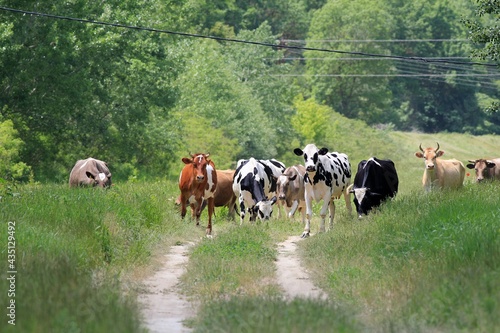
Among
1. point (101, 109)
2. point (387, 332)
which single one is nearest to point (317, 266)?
point (387, 332)

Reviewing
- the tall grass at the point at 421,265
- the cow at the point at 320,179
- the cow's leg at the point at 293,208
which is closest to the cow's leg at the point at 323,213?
the cow at the point at 320,179

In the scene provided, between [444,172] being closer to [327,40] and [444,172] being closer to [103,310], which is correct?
[103,310]

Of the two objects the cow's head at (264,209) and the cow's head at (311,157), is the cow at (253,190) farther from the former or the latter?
the cow's head at (311,157)

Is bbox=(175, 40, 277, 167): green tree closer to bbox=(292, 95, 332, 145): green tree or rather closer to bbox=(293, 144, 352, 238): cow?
bbox=(292, 95, 332, 145): green tree

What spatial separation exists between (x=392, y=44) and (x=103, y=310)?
112362 millimetres

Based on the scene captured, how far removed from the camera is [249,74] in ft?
277

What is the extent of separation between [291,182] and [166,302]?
46.5 feet

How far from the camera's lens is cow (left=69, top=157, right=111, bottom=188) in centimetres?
2608

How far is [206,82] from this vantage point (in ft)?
212

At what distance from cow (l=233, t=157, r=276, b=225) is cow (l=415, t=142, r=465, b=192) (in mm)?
4268

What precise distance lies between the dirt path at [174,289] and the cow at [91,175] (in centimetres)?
604

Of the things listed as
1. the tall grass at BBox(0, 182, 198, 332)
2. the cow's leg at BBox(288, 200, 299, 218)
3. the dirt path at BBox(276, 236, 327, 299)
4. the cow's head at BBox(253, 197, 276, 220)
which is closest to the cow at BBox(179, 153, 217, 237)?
the tall grass at BBox(0, 182, 198, 332)

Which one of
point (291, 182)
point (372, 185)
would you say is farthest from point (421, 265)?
point (291, 182)

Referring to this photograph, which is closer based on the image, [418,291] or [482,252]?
[418,291]
